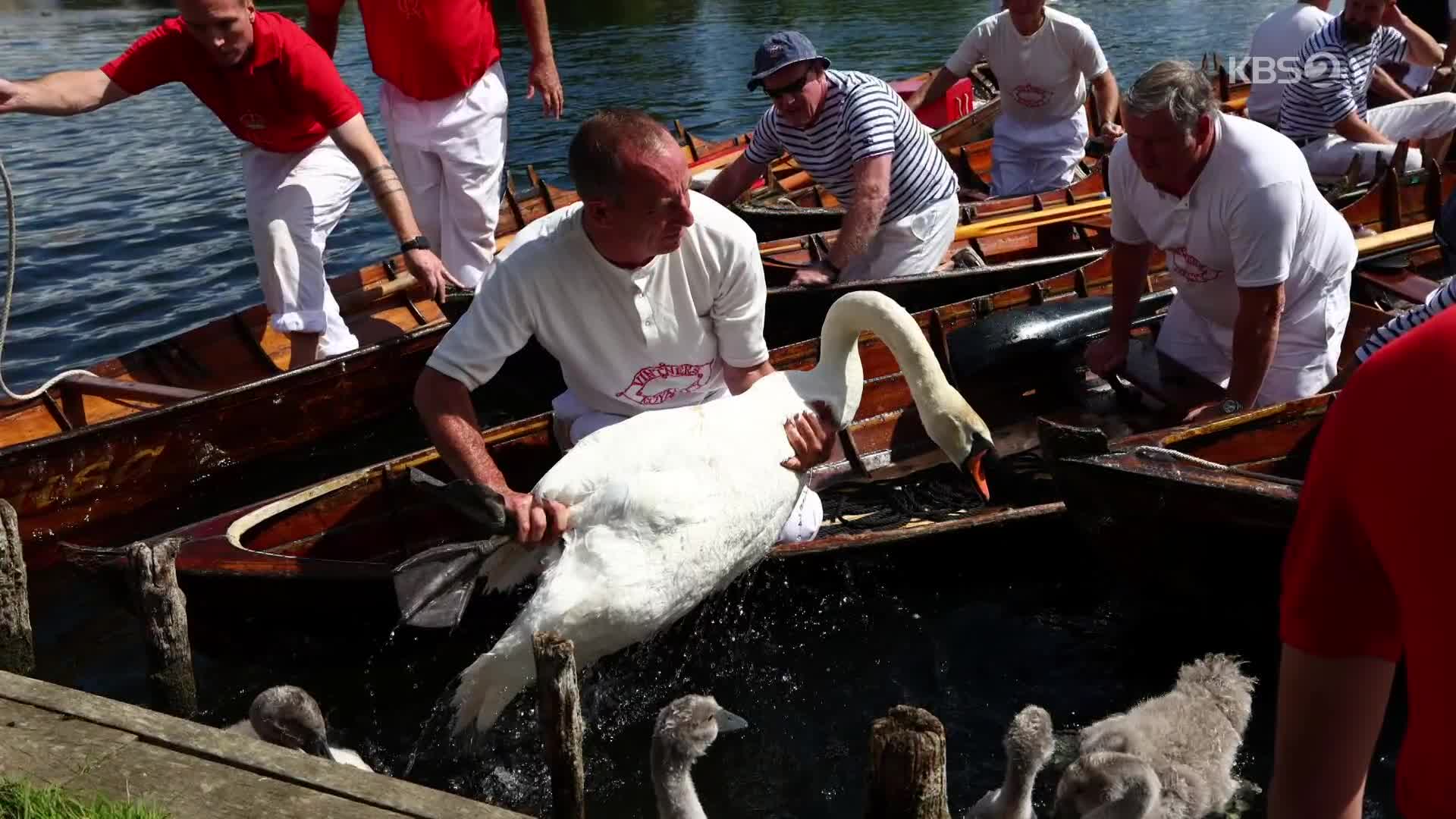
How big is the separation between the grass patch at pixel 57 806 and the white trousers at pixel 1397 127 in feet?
29.6

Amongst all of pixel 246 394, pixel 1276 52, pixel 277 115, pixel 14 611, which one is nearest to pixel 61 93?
pixel 277 115

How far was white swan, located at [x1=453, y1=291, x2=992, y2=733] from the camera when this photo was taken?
445 centimetres

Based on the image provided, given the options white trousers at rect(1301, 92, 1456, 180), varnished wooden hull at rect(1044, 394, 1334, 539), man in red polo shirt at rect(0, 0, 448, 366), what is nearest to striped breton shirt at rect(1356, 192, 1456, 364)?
varnished wooden hull at rect(1044, 394, 1334, 539)

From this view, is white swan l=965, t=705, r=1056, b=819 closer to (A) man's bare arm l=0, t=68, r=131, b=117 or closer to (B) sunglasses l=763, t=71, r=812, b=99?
(B) sunglasses l=763, t=71, r=812, b=99

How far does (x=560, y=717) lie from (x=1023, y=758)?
4.93 feet

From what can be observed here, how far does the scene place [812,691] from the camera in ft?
19.2

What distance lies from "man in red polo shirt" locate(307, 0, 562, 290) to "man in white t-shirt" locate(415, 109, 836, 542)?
105 inches

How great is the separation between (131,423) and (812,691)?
388 centimetres

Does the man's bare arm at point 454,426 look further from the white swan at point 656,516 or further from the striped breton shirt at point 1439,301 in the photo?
the striped breton shirt at point 1439,301

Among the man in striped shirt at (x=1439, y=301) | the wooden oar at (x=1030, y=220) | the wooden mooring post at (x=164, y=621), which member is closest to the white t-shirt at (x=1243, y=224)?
the man in striped shirt at (x=1439, y=301)

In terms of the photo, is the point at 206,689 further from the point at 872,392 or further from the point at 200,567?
the point at 872,392

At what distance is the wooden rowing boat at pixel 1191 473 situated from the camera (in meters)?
4.97

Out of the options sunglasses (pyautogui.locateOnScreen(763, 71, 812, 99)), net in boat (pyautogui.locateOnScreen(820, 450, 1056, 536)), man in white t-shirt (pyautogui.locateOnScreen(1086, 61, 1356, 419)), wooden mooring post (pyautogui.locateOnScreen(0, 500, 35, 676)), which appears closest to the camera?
wooden mooring post (pyautogui.locateOnScreen(0, 500, 35, 676))

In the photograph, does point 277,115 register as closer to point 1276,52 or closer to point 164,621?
point 164,621
